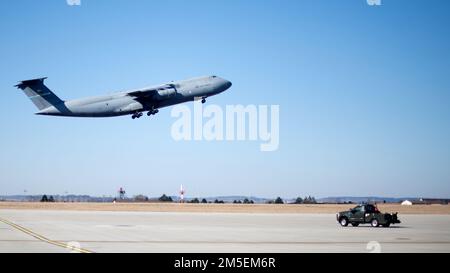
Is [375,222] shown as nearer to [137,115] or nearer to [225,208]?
[137,115]

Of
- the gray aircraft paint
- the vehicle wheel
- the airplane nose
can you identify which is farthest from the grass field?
the vehicle wheel

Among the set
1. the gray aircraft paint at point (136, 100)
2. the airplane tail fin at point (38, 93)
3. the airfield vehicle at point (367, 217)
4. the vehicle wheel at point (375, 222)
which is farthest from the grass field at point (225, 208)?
the vehicle wheel at point (375, 222)

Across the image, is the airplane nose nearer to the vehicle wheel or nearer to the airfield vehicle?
the airfield vehicle

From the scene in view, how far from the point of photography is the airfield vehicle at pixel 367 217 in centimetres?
4669

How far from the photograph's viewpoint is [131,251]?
25203mm

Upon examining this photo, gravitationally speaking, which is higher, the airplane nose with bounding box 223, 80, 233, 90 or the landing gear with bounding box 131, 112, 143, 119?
the airplane nose with bounding box 223, 80, 233, 90

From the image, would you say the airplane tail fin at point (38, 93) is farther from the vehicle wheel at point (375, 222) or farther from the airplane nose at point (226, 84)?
the vehicle wheel at point (375, 222)

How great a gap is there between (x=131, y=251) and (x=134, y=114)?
3494cm

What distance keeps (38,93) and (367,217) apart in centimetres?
3801

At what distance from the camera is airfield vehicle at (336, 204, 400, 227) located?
4669 cm

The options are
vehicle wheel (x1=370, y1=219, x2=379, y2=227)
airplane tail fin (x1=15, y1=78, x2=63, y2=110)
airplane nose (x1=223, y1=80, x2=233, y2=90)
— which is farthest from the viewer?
airplane nose (x1=223, y1=80, x2=233, y2=90)
